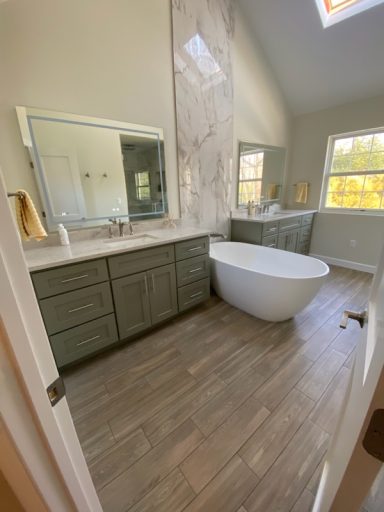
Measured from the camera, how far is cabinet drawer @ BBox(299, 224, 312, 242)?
144 inches

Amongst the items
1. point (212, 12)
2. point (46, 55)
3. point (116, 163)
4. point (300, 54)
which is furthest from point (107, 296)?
point (300, 54)

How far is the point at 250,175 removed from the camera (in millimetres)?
3369

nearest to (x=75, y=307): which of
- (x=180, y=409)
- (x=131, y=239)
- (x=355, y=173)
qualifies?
(x=131, y=239)

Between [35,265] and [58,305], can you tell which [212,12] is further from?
[58,305]

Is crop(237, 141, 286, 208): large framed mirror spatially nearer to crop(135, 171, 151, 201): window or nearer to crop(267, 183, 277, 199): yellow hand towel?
crop(267, 183, 277, 199): yellow hand towel

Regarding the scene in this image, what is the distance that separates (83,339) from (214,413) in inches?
42.4

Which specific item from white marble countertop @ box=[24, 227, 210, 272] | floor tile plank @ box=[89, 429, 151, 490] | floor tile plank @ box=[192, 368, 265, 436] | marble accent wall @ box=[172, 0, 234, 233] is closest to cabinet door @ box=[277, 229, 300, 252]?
marble accent wall @ box=[172, 0, 234, 233]

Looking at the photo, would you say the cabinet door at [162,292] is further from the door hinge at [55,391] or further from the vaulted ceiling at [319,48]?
the vaulted ceiling at [319,48]

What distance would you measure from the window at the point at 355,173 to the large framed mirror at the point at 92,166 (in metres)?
2.93

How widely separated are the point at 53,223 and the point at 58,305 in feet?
2.50

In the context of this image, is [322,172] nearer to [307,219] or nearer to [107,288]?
[307,219]

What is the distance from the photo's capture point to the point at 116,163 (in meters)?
2.10

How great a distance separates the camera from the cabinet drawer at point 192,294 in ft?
7.25

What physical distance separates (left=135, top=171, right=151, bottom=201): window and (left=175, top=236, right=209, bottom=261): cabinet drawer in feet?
2.34
